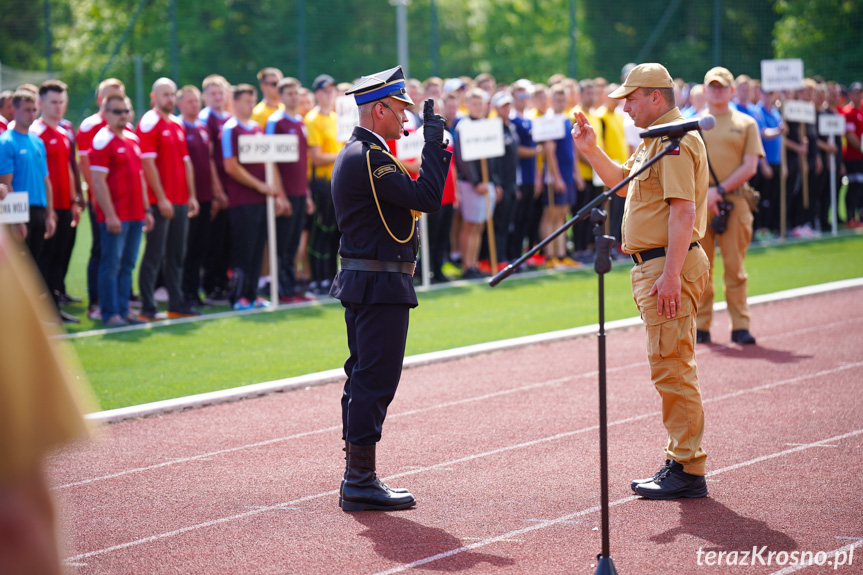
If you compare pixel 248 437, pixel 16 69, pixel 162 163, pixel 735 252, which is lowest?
pixel 248 437

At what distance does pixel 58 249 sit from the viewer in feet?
43.3

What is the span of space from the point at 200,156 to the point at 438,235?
3.90 m

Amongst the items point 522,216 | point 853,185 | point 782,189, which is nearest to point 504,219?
point 522,216

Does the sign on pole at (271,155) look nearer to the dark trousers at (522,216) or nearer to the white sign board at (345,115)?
the white sign board at (345,115)

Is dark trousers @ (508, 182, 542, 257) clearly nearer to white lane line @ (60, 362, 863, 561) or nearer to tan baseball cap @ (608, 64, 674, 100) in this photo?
A: white lane line @ (60, 362, 863, 561)

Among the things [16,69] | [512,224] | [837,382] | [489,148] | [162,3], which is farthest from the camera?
[16,69]

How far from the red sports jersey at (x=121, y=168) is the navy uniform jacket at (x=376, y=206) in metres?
6.65

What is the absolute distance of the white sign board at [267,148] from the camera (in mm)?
12977

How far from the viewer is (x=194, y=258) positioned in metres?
14.0

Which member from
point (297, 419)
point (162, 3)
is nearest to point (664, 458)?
point (297, 419)

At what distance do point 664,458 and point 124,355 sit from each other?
589 centimetres

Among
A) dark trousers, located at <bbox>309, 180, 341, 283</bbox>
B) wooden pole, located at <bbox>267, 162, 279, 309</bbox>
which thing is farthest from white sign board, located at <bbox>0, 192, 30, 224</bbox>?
dark trousers, located at <bbox>309, 180, 341, 283</bbox>

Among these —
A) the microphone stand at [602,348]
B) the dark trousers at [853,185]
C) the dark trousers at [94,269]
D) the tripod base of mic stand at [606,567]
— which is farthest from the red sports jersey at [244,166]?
the dark trousers at [853,185]

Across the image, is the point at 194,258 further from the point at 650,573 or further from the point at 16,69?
the point at 16,69
